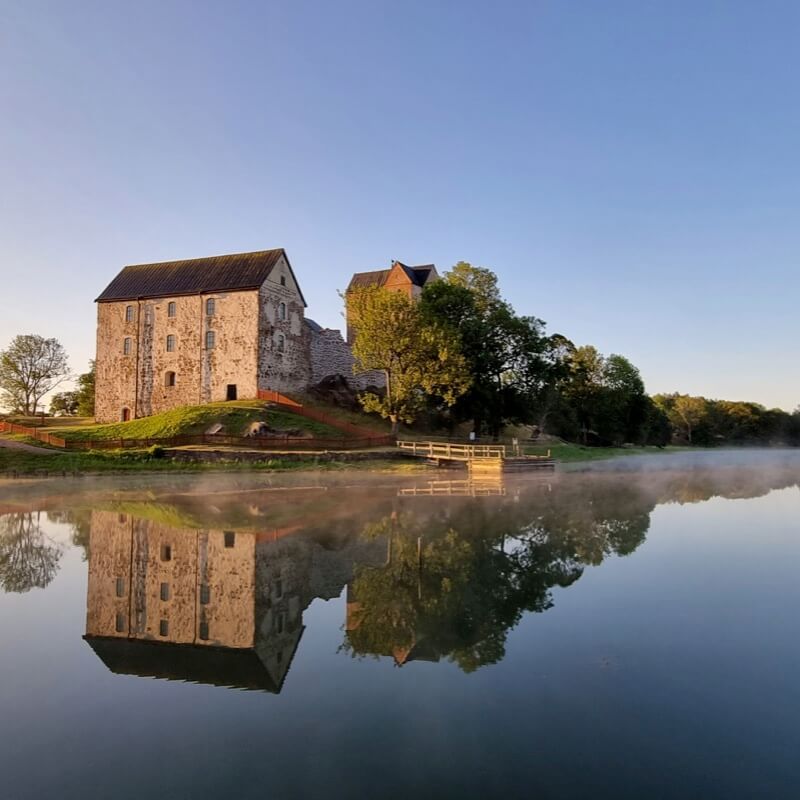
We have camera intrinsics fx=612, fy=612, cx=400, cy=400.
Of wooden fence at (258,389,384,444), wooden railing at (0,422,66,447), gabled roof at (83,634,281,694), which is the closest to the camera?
gabled roof at (83,634,281,694)

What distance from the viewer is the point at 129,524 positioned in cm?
1927

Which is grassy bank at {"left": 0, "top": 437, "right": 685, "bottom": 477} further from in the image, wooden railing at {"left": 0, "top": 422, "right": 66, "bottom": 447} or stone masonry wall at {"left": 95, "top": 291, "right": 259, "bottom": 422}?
stone masonry wall at {"left": 95, "top": 291, "right": 259, "bottom": 422}

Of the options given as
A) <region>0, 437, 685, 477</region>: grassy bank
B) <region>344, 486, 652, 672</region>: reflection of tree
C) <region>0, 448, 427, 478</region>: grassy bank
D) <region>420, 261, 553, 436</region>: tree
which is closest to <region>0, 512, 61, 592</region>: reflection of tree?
<region>344, 486, 652, 672</region>: reflection of tree

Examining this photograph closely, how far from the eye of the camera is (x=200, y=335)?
2045 inches

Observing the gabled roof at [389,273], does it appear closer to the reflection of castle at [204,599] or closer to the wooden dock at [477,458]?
the wooden dock at [477,458]

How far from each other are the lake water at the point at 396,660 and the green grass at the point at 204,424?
23.3 meters

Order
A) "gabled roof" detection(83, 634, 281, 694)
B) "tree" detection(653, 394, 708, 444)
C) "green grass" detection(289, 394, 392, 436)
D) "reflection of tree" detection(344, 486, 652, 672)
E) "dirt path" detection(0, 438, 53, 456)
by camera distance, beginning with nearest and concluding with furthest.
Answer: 1. "gabled roof" detection(83, 634, 281, 694)
2. "reflection of tree" detection(344, 486, 652, 672)
3. "dirt path" detection(0, 438, 53, 456)
4. "green grass" detection(289, 394, 392, 436)
5. "tree" detection(653, 394, 708, 444)

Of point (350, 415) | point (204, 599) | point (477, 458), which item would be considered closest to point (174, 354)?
point (350, 415)

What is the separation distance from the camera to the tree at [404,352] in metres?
48.2

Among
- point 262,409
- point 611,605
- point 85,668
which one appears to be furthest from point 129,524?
point 262,409

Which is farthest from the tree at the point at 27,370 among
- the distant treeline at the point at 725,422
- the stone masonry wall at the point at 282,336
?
the distant treeline at the point at 725,422

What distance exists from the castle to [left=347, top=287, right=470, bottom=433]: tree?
300 inches

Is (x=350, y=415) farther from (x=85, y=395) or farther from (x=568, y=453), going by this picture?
(x=85, y=395)

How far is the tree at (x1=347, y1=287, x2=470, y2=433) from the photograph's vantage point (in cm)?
4816
